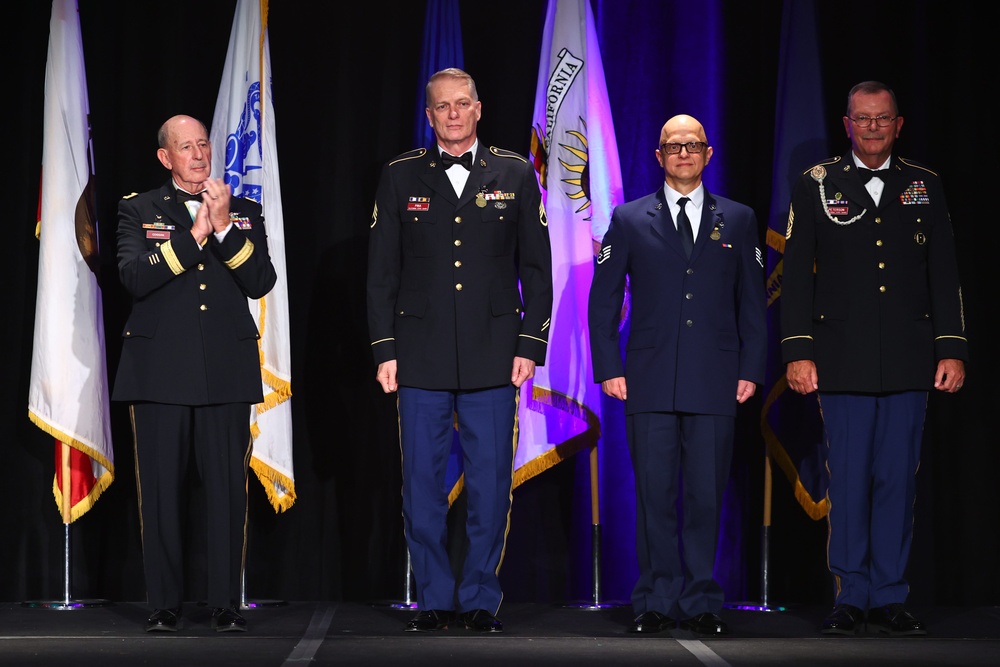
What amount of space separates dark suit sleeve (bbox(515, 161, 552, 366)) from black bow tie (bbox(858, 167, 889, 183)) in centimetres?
104

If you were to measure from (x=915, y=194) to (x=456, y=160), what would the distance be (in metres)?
1.48

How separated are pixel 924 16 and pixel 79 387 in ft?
11.7

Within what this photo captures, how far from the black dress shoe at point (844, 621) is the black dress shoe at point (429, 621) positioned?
1176 mm

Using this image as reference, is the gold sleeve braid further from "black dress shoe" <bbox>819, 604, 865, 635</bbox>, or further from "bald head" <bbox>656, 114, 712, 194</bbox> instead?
"black dress shoe" <bbox>819, 604, 865, 635</bbox>

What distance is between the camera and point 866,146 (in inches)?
162

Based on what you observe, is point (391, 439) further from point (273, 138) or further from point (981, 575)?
point (981, 575)

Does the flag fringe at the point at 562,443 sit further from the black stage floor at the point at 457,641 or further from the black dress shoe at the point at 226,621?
the black dress shoe at the point at 226,621

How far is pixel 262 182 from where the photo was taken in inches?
187

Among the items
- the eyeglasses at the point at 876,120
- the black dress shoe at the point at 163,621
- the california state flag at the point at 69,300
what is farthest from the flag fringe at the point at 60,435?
the eyeglasses at the point at 876,120

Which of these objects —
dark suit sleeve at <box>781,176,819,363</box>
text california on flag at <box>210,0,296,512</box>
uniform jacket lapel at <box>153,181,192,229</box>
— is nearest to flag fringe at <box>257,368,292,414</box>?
text california on flag at <box>210,0,296,512</box>

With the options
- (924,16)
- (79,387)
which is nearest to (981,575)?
(924,16)

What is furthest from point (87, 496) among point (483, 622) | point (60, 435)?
point (483, 622)

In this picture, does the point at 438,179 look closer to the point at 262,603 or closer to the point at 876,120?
the point at 876,120

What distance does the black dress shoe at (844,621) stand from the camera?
13.0 feet
